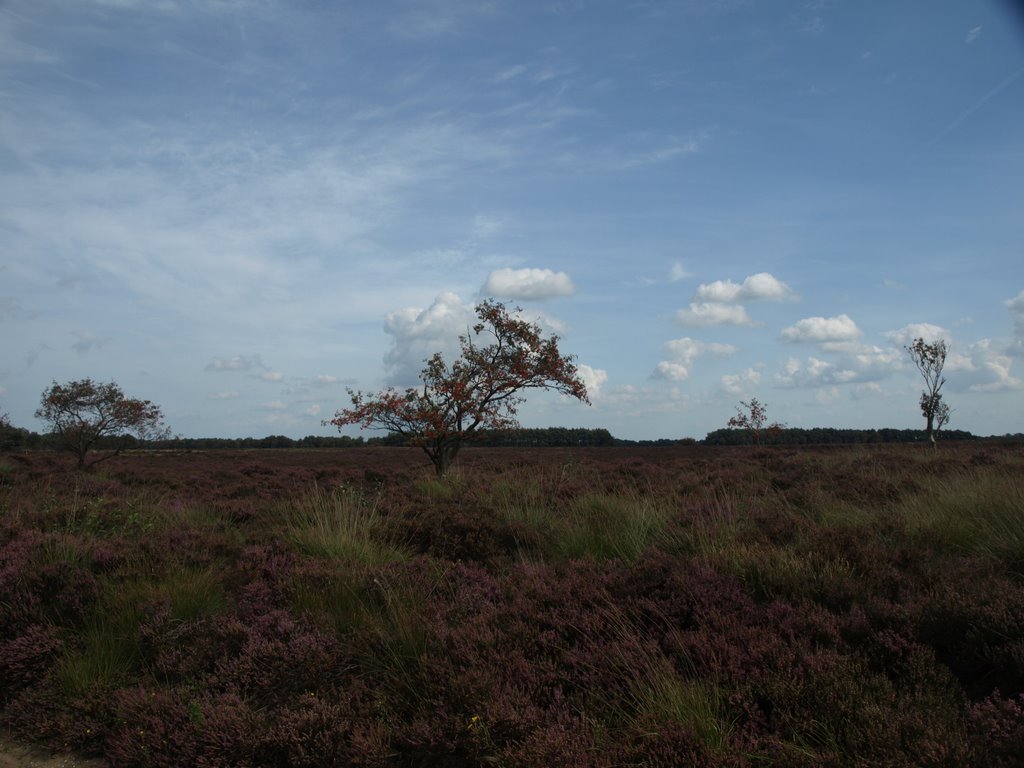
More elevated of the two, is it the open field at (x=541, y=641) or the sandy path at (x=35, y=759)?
the open field at (x=541, y=641)

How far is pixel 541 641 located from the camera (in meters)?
4.42

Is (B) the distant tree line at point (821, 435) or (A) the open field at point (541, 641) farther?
(B) the distant tree line at point (821, 435)

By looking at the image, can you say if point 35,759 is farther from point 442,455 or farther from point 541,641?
point 442,455

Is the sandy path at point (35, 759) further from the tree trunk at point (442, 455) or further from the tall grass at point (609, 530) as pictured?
the tree trunk at point (442, 455)

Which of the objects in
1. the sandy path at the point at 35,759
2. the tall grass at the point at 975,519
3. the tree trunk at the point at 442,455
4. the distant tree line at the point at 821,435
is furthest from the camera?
the distant tree line at the point at 821,435

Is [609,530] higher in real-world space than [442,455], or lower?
lower

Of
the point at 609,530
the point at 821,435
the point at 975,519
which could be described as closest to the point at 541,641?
the point at 609,530

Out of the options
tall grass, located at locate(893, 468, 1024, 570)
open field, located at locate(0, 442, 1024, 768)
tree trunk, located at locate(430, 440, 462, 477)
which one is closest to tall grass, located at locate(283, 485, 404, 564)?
open field, located at locate(0, 442, 1024, 768)

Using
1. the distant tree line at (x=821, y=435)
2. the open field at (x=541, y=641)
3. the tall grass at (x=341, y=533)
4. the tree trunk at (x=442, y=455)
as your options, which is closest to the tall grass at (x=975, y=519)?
the open field at (x=541, y=641)

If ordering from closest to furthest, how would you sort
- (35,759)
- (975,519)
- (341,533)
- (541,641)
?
(35,759) → (541,641) → (975,519) → (341,533)

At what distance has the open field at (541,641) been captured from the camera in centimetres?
344

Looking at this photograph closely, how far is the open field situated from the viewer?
11.3ft

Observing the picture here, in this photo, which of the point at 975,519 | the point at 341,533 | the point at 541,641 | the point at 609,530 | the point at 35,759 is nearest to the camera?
the point at 35,759

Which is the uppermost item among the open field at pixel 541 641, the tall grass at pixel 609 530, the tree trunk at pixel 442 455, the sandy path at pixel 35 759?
the tree trunk at pixel 442 455
